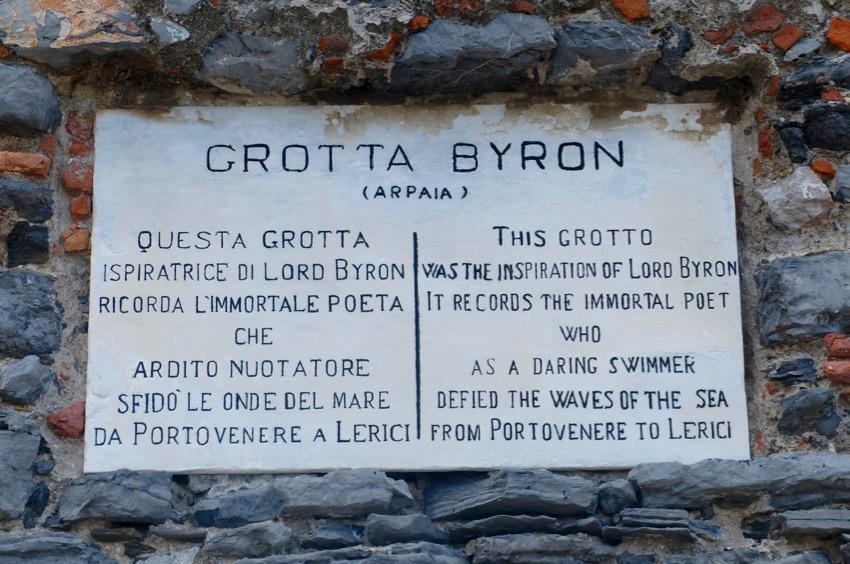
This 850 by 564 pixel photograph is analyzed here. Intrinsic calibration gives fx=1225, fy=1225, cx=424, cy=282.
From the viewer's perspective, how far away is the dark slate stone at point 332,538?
356 cm

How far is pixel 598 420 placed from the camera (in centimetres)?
373

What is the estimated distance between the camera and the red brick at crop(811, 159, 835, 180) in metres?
3.87

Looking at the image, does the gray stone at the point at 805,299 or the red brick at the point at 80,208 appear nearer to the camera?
the gray stone at the point at 805,299

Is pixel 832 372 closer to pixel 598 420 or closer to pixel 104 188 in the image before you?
pixel 598 420

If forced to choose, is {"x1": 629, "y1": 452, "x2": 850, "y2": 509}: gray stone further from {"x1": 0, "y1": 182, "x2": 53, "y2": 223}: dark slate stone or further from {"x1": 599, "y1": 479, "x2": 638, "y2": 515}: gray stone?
{"x1": 0, "y1": 182, "x2": 53, "y2": 223}: dark slate stone

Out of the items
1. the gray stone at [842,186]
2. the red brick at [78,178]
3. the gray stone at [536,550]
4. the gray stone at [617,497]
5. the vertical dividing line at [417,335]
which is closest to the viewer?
the gray stone at [536,550]

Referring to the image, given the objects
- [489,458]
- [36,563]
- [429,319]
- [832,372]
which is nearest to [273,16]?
[429,319]

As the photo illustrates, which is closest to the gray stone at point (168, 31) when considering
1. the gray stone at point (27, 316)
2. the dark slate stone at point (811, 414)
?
the gray stone at point (27, 316)

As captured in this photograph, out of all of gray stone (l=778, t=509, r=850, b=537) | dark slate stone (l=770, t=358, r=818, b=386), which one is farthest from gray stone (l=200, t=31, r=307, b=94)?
gray stone (l=778, t=509, r=850, b=537)

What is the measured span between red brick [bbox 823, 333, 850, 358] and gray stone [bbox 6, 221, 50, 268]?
2.44 meters

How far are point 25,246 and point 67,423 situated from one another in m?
0.59

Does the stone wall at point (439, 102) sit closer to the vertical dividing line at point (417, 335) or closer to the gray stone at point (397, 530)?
the gray stone at point (397, 530)

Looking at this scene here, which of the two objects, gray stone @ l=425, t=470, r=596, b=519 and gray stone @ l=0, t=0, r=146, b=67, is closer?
gray stone @ l=425, t=470, r=596, b=519

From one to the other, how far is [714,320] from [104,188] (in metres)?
1.98
